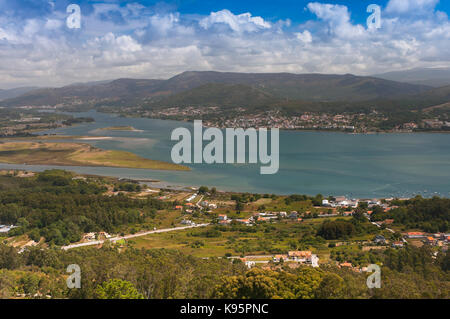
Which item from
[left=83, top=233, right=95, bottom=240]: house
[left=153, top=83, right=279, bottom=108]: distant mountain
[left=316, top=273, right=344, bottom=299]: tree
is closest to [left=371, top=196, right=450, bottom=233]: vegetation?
[left=316, top=273, right=344, bottom=299]: tree

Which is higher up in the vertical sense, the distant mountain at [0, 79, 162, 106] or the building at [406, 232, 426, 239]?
the distant mountain at [0, 79, 162, 106]

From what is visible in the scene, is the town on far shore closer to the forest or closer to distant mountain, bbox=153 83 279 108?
the forest

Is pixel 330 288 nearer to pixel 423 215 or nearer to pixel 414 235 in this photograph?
pixel 414 235

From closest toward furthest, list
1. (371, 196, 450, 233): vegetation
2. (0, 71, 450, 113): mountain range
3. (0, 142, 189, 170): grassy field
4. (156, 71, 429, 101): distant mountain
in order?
(371, 196, 450, 233): vegetation, (0, 142, 189, 170): grassy field, (0, 71, 450, 113): mountain range, (156, 71, 429, 101): distant mountain

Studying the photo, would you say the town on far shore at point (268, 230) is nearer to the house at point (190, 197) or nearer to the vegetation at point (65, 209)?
the house at point (190, 197)

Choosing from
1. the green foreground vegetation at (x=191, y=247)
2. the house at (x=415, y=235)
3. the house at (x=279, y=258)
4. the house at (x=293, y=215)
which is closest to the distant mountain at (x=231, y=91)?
the green foreground vegetation at (x=191, y=247)

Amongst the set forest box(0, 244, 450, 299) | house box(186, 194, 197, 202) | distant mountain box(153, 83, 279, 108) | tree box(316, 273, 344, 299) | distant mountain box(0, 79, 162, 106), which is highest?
distant mountain box(0, 79, 162, 106)

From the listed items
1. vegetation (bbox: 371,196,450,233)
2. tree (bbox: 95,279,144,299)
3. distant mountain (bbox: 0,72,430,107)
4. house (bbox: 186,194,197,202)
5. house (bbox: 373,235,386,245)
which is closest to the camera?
tree (bbox: 95,279,144,299)
